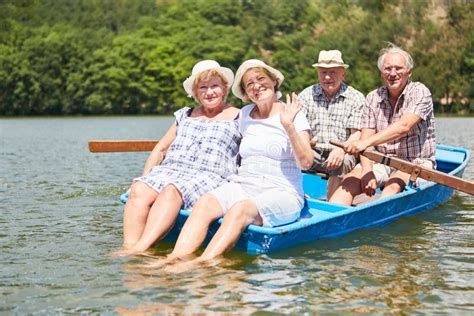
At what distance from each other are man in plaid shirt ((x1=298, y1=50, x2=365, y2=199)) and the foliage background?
164ft

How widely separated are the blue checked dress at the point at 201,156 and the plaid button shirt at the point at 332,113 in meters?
1.66

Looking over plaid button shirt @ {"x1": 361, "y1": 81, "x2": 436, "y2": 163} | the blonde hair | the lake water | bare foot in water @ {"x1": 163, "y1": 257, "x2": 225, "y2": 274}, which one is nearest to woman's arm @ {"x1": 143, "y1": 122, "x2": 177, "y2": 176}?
the blonde hair

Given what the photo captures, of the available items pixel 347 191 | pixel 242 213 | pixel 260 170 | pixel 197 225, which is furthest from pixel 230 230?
pixel 347 191

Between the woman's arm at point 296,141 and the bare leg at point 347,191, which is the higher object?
the woman's arm at point 296,141

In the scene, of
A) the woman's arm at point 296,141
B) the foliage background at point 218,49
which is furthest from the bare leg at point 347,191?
the foliage background at point 218,49

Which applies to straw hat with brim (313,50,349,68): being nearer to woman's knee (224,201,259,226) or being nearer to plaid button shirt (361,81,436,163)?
plaid button shirt (361,81,436,163)

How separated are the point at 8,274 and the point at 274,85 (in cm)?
259

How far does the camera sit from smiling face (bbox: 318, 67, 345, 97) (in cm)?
791

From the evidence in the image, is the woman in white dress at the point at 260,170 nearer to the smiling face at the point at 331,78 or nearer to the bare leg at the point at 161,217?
the bare leg at the point at 161,217

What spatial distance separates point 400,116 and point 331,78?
804 millimetres

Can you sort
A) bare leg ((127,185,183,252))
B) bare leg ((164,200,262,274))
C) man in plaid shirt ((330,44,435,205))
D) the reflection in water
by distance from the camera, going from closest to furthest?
the reflection in water
bare leg ((164,200,262,274))
bare leg ((127,185,183,252))
man in plaid shirt ((330,44,435,205))

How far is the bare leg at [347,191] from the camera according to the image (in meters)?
7.68

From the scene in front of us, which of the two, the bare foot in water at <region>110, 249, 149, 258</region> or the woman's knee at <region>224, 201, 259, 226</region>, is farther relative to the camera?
the bare foot in water at <region>110, 249, 149, 258</region>

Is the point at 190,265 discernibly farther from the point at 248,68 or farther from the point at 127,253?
the point at 248,68
